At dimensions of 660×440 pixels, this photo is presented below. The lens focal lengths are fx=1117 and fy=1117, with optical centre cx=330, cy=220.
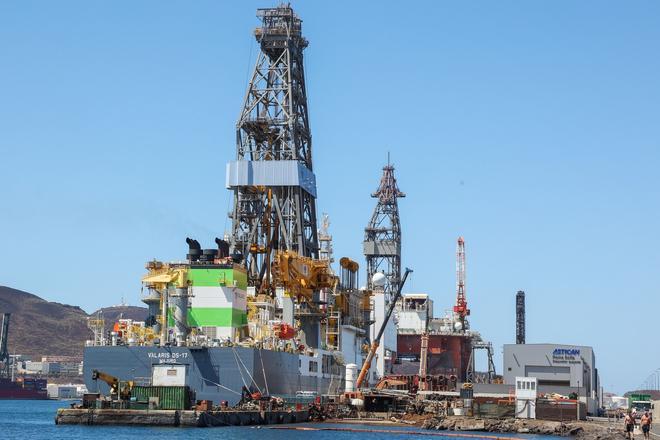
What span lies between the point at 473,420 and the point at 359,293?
121 feet

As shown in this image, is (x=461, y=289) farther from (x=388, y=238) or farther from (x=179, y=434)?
(x=179, y=434)

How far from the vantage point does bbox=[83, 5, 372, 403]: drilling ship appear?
238 feet

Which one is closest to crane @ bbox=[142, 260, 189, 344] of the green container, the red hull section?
the green container

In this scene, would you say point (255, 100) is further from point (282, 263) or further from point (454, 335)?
point (454, 335)

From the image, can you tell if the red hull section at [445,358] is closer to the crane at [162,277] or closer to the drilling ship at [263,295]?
the drilling ship at [263,295]

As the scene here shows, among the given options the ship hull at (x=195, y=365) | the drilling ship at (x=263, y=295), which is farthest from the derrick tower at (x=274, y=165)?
the ship hull at (x=195, y=365)

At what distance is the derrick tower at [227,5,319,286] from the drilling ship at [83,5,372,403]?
4.2 inches

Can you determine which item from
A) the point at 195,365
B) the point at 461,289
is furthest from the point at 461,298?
the point at 195,365

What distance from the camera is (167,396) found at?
65.6 metres

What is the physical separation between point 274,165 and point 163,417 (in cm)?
4134

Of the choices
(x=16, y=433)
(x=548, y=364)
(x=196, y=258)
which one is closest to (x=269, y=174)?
(x=196, y=258)

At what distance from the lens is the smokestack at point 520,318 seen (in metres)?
150

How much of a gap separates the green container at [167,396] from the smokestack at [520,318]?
90923 mm

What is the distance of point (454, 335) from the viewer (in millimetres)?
144000
